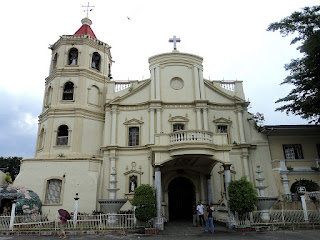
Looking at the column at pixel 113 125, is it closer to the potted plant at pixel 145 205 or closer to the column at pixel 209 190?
the potted plant at pixel 145 205

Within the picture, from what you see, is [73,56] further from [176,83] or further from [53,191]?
[53,191]

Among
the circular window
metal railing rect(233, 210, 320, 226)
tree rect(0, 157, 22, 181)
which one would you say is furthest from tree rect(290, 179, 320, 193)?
tree rect(0, 157, 22, 181)

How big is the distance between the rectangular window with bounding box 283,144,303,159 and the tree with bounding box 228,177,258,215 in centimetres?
871

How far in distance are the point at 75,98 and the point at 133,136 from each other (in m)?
5.73

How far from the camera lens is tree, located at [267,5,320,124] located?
15.3m

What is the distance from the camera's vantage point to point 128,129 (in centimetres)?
1936

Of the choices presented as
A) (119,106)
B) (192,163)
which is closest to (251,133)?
(192,163)

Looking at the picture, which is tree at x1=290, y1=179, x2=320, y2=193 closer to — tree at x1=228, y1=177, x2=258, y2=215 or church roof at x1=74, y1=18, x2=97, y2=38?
tree at x1=228, y1=177, x2=258, y2=215

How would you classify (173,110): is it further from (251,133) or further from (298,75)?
(298,75)

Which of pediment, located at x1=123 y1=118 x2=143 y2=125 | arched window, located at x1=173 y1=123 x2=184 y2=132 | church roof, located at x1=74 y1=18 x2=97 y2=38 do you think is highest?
church roof, located at x1=74 y1=18 x2=97 y2=38

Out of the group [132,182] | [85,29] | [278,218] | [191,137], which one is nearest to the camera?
[278,218]

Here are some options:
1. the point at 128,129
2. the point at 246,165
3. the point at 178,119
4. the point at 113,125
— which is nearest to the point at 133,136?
the point at 128,129

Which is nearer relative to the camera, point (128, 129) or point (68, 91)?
point (128, 129)

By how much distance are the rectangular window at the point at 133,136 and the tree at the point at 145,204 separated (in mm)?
6970
